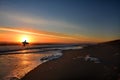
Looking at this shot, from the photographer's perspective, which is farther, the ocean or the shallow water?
the ocean

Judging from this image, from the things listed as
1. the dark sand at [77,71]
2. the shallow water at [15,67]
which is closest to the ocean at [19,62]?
the shallow water at [15,67]

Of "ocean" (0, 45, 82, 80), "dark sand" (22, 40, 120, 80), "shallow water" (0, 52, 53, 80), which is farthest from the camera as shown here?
"ocean" (0, 45, 82, 80)

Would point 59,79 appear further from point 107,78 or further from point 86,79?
point 107,78

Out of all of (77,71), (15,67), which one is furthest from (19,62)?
(77,71)

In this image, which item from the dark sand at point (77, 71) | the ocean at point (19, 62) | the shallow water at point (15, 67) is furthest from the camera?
the ocean at point (19, 62)

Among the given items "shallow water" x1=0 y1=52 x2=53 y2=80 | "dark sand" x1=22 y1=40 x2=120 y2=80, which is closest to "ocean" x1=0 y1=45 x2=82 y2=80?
"shallow water" x1=0 y1=52 x2=53 y2=80

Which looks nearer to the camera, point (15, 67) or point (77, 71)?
point (77, 71)

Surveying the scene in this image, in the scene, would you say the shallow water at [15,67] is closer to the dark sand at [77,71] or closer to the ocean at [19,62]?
the ocean at [19,62]

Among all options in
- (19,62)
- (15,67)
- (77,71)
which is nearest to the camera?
(77,71)

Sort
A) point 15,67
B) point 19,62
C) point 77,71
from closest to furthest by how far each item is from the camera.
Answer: point 77,71, point 15,67, point 19,62

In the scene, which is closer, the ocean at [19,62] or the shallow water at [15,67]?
the shallow water at [15,67]

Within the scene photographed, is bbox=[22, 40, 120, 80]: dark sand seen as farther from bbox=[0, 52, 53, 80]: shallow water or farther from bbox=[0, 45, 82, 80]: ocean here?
bbox=[0, 45, 82, 80]: ocean

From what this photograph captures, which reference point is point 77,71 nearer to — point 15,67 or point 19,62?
point 15,67

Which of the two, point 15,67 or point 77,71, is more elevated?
point 77,71
